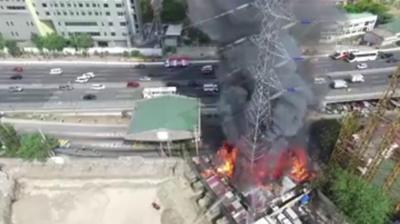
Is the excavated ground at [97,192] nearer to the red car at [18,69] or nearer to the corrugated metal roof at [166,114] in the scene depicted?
the corrugated metal roof at [166,114]

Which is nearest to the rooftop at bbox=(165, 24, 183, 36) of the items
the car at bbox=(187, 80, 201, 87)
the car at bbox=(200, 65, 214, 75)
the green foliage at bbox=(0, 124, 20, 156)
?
the car at bbox=(200, 65, 214, 75)

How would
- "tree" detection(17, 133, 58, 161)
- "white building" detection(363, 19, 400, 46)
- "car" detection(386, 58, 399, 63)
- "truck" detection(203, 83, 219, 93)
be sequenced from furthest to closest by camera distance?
"white building" detection(363, 19, 400, 46)
"car" detection(386, 58, 399, 63)
"truck" detection(203, 83, 219, 93)
"tree" detection(17, 133, 58, 161)

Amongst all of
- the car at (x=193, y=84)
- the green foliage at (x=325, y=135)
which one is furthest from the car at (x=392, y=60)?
the car at (x=193, y=84)

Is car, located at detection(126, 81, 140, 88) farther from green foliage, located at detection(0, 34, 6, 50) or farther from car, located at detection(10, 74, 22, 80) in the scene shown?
green foliage, located at detection(0, 34, 6, 50)

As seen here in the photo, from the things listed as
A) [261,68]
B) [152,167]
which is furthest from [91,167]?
[261,68]

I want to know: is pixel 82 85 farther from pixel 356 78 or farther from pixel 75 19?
pixel 356 78
